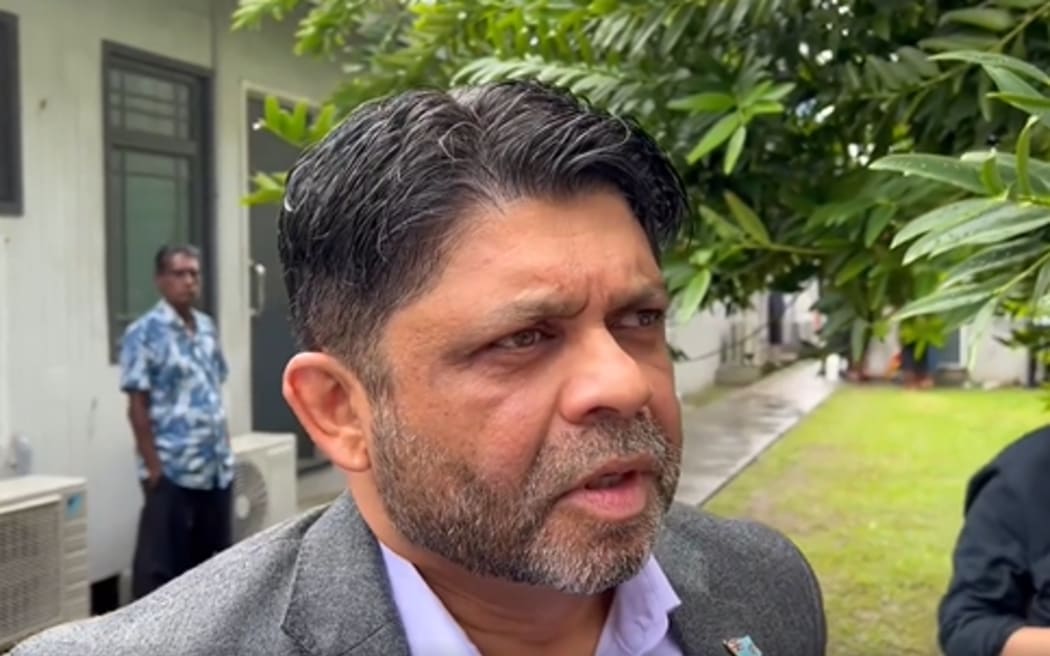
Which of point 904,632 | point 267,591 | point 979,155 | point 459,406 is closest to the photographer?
point 459,406

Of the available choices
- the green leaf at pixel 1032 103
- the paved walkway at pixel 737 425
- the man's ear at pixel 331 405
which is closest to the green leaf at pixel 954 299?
the green leaf at pixel 1032 103

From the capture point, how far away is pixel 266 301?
7.44 meters

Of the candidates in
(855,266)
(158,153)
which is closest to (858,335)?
(855,266)

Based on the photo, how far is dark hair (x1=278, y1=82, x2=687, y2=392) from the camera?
4.21 ft

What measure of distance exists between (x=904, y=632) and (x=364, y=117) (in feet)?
17.4

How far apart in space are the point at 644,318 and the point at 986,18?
1077mm

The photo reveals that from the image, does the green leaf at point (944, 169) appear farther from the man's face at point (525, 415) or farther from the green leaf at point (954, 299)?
the man's face at point (525, 415)

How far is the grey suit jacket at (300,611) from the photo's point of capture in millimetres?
1307

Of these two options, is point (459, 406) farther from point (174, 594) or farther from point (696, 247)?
point (696, 247)

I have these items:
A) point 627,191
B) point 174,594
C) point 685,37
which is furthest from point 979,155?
point 174,594

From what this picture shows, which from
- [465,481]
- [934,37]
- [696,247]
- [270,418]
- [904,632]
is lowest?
[904,632]

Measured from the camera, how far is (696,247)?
2289 mm

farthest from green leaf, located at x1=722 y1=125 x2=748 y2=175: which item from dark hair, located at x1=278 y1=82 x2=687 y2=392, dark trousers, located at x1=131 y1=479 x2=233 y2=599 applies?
dark trousers, located at x1=131 y1=479 x2=233 y2=599

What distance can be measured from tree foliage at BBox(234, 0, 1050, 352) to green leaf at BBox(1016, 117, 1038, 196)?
40cm
